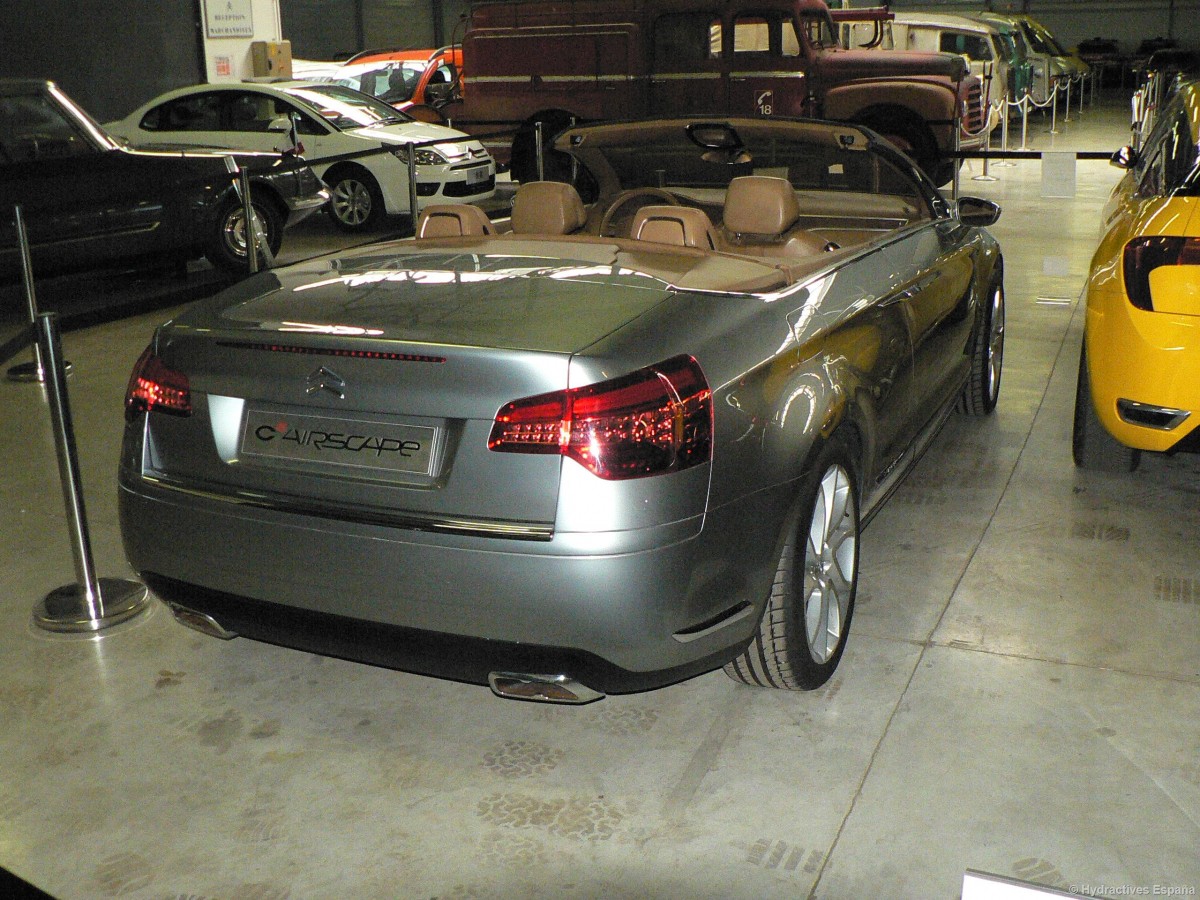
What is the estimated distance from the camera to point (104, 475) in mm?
5164

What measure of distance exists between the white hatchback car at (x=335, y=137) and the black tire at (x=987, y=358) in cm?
712

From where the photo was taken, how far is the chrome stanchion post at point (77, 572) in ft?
12.2

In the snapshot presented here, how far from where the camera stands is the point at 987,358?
5438mm

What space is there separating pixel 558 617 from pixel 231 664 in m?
1.43

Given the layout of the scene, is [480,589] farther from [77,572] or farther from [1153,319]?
[1153,319]

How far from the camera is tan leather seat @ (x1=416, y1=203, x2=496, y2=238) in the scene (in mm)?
3867

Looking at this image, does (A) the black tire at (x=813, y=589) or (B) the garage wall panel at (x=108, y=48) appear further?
(B) the garage wall panel at (x=108, y=48)

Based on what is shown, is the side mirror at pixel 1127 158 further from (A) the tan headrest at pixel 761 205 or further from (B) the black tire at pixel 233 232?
(B) the black tire at pixel 233 232

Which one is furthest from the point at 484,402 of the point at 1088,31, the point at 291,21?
the point at 1088,31

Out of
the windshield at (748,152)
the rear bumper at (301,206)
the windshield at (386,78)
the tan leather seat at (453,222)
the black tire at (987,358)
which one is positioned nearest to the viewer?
the tan leather seat at (453,222)

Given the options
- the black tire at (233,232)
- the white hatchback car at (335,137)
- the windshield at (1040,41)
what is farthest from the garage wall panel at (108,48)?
the windshield at (1040,41)

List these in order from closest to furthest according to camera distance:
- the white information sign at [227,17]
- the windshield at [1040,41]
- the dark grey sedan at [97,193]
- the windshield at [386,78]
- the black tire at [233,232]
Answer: the dark grey sedan at [97,193] < the black tire at [233,232] < the white information sign at [227,17] < the windshield at [386,78] < the windshield at [1040,41]

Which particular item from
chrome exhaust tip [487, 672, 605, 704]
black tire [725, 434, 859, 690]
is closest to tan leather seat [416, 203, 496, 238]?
black tire [725, 434, 859, 690]

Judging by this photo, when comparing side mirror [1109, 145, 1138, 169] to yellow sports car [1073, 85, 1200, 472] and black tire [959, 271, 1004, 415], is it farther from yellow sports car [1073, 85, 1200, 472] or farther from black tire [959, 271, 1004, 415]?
yellow sports car [1073, 85, 1200, 472]
